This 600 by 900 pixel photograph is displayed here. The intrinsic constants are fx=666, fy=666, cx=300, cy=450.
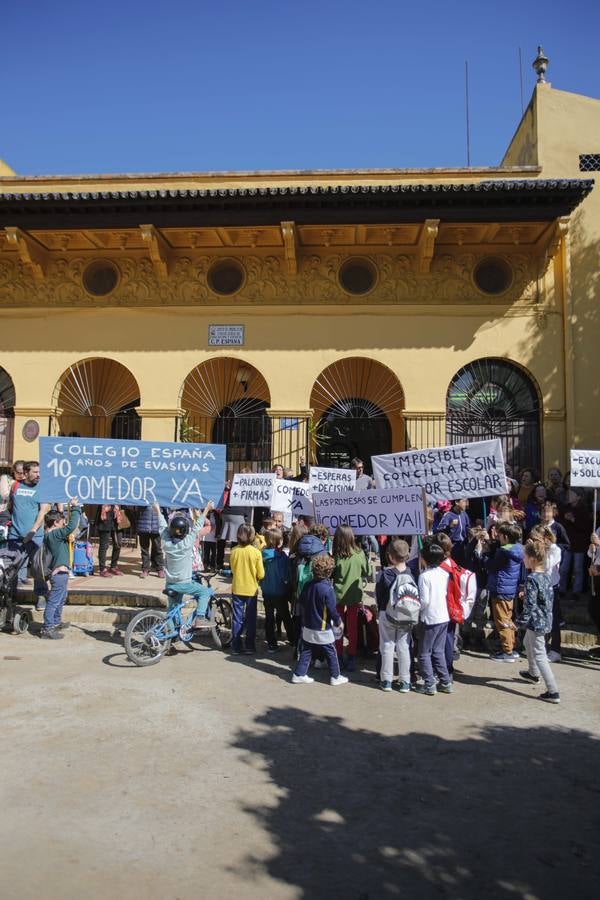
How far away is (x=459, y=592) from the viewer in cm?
658

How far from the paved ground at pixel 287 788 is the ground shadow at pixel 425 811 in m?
0.01

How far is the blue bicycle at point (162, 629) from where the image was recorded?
22.3ft

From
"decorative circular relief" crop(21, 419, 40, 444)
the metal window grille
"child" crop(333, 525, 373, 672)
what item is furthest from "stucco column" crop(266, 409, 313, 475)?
the metal window grille

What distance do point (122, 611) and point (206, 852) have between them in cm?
559

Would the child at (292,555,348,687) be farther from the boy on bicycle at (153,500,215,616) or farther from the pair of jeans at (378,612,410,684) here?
the boy on bicycle at (153,500,215,616)

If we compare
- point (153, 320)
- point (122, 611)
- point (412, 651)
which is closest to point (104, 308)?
point (153, 320)

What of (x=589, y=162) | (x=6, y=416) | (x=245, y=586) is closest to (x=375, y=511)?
(x=245, y=586)

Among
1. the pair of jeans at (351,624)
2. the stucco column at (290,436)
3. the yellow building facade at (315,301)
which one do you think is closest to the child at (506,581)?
the pair of jeans at (351,624)

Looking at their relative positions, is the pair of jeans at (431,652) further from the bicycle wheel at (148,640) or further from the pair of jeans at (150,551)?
the pair of jeans at (150,551)

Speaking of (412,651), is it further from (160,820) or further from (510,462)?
(510,462)

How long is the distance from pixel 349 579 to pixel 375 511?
99 cm

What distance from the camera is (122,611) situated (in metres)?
8.69

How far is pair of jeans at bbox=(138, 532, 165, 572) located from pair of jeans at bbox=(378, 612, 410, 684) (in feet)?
16.4

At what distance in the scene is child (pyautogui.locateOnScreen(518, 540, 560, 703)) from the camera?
237 inches
